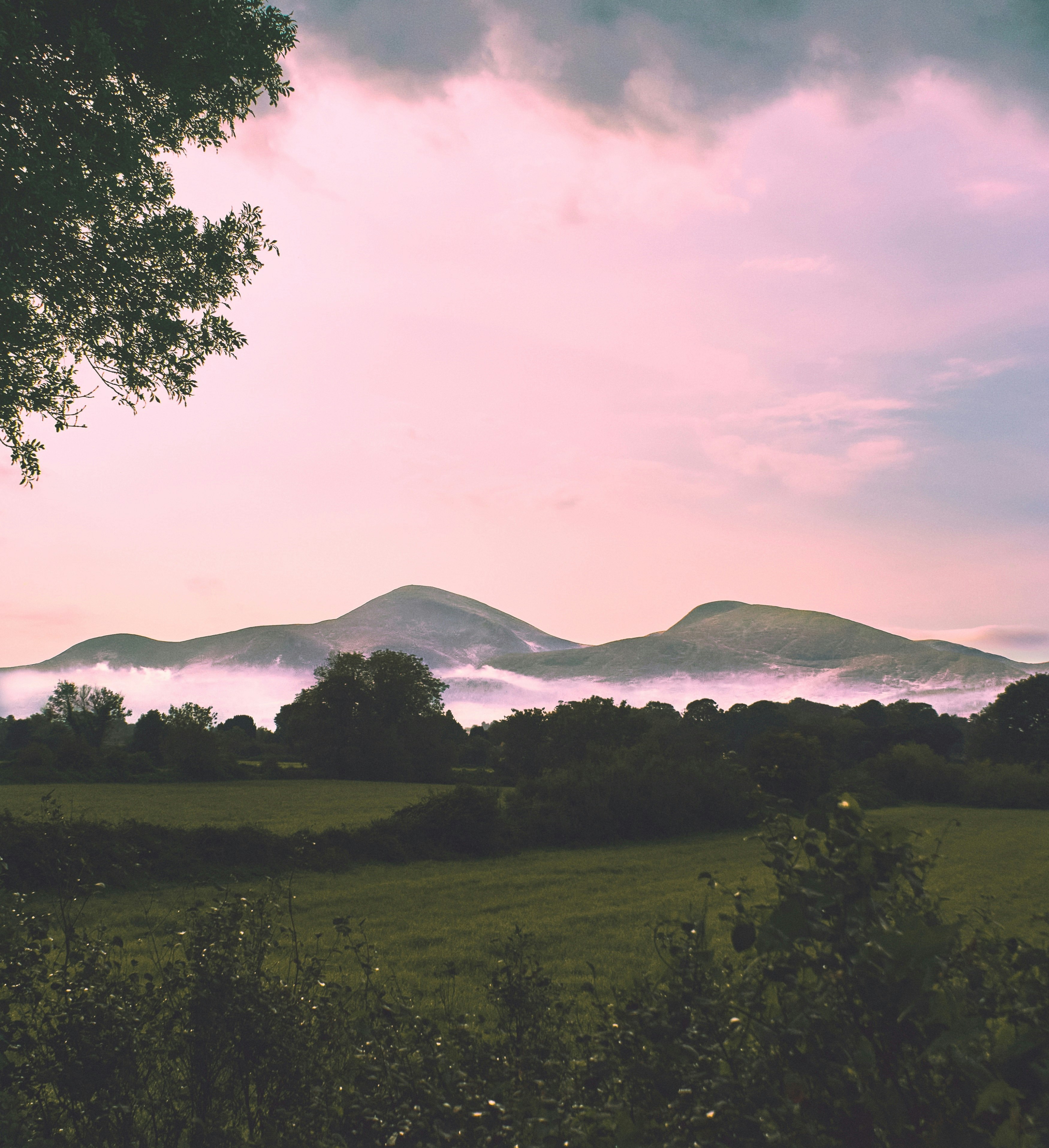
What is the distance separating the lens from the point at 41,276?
Result: 9984 mm

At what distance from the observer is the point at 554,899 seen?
22.5 m

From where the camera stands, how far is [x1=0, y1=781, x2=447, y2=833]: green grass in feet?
130

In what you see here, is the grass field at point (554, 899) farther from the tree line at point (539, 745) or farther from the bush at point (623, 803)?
the tree line at point (539, 745)

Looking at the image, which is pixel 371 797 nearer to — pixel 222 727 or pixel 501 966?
pixel 501 966

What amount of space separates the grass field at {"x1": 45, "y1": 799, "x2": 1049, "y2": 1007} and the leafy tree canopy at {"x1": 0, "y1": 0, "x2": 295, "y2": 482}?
8.28m

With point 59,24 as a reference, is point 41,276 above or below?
below

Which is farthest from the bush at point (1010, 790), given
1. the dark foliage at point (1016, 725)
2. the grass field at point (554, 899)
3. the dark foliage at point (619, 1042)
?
the dark foliage at point (619, 1042)

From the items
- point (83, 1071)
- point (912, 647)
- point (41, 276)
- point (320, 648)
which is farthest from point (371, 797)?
point (912, 647)

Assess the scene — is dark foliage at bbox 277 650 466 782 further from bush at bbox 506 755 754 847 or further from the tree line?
bush at bbox 506 755 754 847

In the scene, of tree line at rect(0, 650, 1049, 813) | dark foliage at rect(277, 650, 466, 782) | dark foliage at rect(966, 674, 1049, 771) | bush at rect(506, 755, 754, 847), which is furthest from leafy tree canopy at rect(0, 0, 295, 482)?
dark foliage at rect(966, 674, 1049, 771)

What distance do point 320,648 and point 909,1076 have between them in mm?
172912

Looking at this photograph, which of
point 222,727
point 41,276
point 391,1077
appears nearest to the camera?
point 391,1077

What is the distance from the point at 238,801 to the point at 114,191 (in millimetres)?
48019

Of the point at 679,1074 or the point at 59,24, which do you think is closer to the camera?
the point at 679,1074
